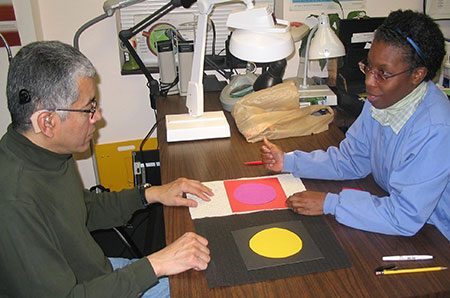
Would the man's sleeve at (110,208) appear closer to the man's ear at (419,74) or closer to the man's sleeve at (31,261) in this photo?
the man's sleeve at (31,261)

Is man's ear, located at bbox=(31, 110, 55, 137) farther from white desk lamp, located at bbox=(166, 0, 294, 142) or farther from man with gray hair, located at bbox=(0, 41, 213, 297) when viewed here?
white desk lamp, located at bbox=(166, 0, 294, 142)

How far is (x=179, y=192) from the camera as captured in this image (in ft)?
4.15

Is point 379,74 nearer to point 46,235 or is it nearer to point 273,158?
point 273,158

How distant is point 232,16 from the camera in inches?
57.0

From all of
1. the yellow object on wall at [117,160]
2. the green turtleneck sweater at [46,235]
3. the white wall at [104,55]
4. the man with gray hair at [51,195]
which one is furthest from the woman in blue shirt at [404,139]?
the yellow object on wall at [117,160]

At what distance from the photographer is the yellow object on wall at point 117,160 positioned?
2473mm

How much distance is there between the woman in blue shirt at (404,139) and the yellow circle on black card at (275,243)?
109 millimetres

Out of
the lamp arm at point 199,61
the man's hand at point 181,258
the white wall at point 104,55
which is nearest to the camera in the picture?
the man's hand at point 181,258

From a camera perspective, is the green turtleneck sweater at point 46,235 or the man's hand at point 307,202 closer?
the green turtleneck sweater at point 46,235

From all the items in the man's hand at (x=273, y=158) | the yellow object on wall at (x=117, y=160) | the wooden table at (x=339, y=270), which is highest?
the man's hand at (x=273, y=158)

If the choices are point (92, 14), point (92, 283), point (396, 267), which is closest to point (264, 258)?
point (396, 267)

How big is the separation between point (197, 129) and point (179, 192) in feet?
1.43

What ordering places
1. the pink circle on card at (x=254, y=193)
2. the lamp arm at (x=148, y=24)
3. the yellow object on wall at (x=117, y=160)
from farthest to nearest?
the yellow object on wall at (x=117, y=160), the lamp arm at (x=148, y=24), the pink circle on card at (x=254, y=193)

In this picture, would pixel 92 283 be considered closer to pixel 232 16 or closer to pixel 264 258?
pixel 264 258
